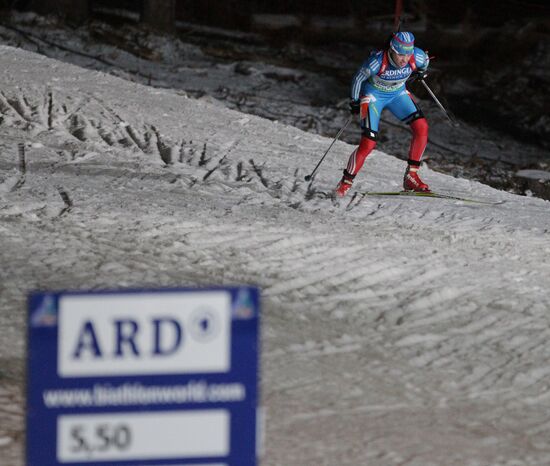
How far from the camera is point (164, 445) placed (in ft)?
9.78

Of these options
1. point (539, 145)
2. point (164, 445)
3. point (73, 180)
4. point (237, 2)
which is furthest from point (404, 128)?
point (164, 445)

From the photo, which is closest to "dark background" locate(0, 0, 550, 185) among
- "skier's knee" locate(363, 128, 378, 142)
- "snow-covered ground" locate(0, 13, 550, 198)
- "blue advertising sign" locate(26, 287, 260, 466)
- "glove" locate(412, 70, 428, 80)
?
"snow-covered ground" locate(0, 13, 550, 198)

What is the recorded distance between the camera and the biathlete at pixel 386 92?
9930 millimetres

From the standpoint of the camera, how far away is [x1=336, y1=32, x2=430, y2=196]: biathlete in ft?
32.6

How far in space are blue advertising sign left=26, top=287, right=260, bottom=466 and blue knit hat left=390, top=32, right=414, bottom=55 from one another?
721 cm

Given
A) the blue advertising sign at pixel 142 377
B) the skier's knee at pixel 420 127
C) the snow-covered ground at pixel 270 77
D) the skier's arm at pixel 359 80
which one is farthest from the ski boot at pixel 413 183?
the blue advertising sign at pixel 142 377

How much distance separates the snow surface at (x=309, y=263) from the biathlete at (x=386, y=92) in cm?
52

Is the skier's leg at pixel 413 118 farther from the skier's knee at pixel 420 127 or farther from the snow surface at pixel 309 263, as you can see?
the snow surface at pixel 309 263

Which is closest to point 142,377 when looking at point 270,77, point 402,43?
point 402,43

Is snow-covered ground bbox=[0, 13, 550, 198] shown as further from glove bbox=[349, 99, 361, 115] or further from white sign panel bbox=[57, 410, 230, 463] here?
white sign panel bbox=[57, 410, 230, 463]

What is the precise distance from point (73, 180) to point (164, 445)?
7528mm

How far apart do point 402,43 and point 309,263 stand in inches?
114

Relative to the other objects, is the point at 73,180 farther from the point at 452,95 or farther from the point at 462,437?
the point at 452,95

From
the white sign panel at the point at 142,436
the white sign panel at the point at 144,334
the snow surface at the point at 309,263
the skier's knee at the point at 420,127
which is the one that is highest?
the skier's knee at the point at 420,127
